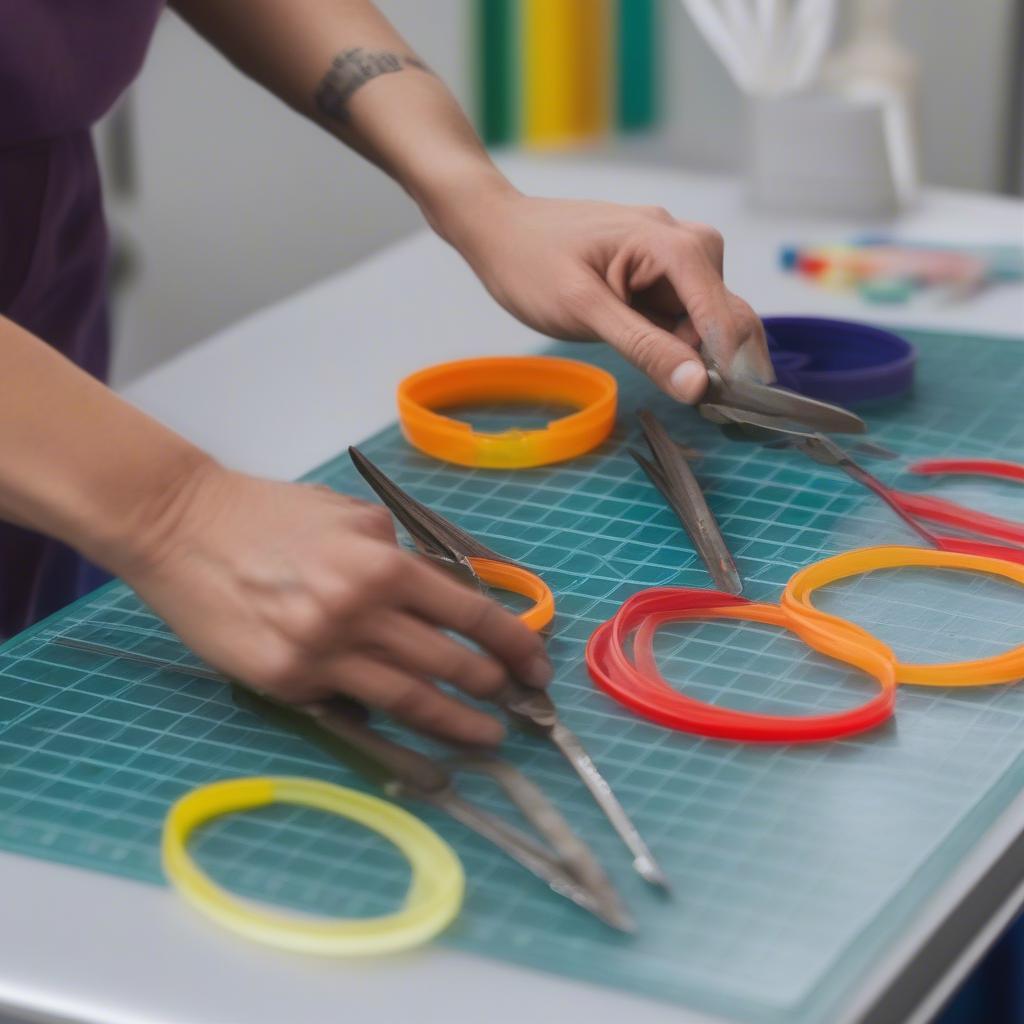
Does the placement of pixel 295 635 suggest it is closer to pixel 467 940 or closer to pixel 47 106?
pixel 467 940

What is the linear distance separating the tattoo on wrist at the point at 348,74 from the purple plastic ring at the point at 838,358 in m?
0.30

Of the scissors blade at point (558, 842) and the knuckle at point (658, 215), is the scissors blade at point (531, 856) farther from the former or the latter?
the knuckle at point (658, 215)

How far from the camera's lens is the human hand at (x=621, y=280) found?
94 centimetres

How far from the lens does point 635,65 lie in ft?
7.48

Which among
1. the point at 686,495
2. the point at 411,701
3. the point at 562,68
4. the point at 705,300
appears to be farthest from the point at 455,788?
the point at 562,68

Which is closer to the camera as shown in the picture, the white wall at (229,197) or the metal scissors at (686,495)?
the metal scissors at (686,495)

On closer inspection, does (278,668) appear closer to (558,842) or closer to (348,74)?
(558,842)

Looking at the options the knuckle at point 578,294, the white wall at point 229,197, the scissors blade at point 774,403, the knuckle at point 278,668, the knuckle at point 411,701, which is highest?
the knuckle at point 578,294

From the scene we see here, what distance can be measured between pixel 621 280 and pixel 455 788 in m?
0.43

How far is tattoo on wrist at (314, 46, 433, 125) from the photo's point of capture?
1.11 m

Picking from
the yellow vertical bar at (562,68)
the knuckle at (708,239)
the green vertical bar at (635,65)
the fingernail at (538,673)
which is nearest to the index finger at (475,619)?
the fingernail at (538,673)

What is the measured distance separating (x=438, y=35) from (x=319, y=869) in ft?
6.36

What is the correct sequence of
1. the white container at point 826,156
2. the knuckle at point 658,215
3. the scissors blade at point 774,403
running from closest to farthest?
1. the scissors blade at point 774,403
2. the knuckle at point 658,215
3. the white container at point 826,156

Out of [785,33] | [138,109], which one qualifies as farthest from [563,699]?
[138,109]
